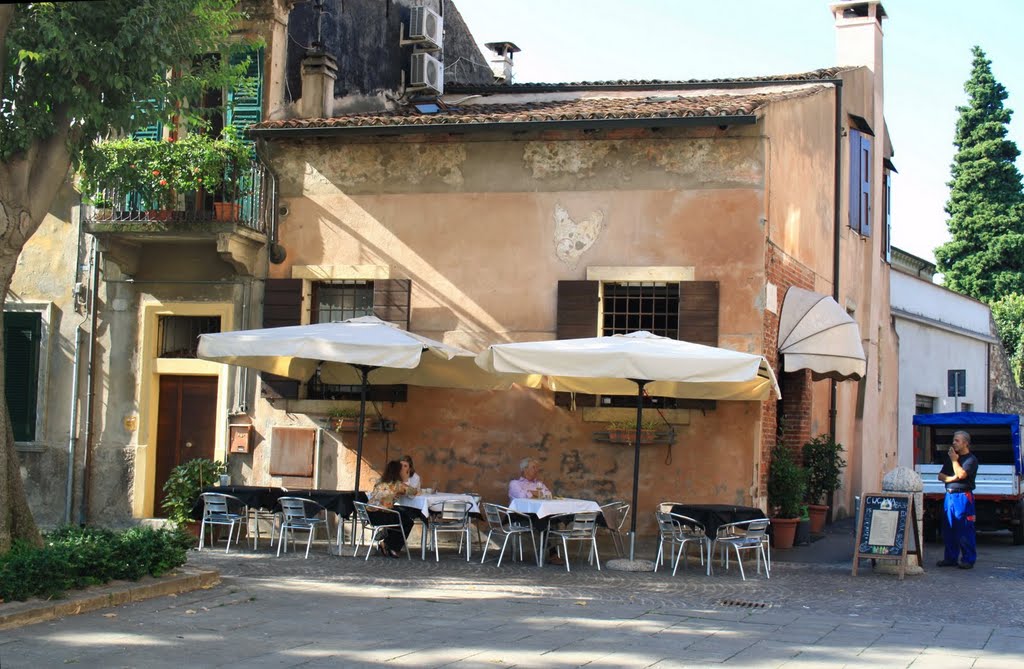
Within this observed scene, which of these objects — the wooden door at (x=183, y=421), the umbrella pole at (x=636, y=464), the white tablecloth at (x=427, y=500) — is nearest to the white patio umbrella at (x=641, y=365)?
the umbrella pole at (x=636, y=464)

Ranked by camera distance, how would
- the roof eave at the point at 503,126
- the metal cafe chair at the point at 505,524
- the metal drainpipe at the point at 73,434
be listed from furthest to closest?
the metal drainpipe at the point at 73,434, the roof eave at the point at 503,126, the metal cafe chair at the point at 505,524

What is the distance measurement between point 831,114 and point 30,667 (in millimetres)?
15216

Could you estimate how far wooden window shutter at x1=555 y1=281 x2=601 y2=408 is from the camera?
14.5 m

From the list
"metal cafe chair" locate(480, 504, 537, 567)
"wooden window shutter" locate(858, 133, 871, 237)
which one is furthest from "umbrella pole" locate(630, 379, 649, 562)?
"wooden window shutter" locate(858, 133, 871, 237)

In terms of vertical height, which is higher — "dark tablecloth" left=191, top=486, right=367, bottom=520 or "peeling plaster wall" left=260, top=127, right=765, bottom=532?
"peeling plaster wall" left=260, top=127, right=765, bottom=532

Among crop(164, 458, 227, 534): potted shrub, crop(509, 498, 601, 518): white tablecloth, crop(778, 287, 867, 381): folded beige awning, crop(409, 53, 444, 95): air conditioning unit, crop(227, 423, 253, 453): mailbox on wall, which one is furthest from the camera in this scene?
crop(409, 53, 444, 95): air conditioning unit

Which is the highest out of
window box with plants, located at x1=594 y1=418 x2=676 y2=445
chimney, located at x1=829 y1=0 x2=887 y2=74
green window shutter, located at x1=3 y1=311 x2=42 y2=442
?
chimney, located at x1=829 y1=0 x2=887 y2=74

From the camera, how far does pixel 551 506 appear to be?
13.1 metres

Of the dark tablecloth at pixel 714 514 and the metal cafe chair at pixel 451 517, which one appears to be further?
the metal cafe chair at pixel 451 517

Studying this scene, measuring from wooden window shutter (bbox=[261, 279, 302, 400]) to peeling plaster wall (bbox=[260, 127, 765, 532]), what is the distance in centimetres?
26

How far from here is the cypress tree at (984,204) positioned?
39781 millimetres

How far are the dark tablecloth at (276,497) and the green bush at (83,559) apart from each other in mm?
2380

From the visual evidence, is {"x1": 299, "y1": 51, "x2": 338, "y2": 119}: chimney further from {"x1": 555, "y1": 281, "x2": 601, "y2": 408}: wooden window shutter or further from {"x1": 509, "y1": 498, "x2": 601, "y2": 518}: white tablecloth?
{"x1": 509, "y1": 498, "x2": 601, "y2": 518}: white tablecloth

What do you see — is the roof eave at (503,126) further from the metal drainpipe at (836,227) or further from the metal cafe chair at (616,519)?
the metal drainpipe at (836,227)
